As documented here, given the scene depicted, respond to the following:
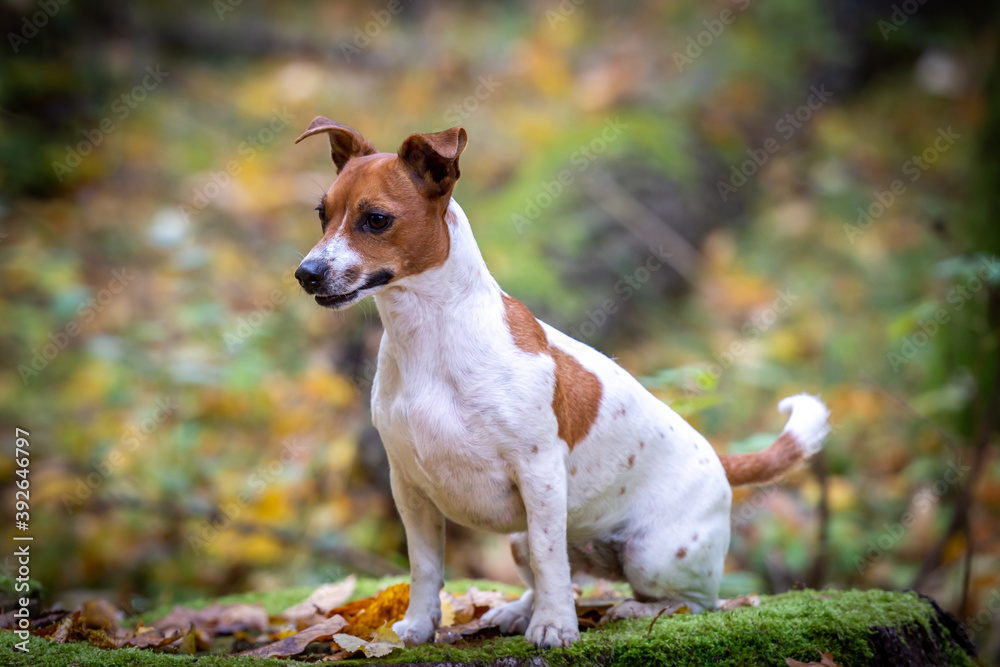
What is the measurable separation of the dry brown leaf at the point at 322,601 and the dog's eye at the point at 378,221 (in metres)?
2.28

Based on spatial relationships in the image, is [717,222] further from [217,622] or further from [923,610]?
[217,622]

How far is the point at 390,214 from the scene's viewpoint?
314cm

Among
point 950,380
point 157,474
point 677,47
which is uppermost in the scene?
point 677,47

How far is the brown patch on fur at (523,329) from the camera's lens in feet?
11.3

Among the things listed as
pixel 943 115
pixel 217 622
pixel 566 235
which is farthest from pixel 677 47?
pixel 217 622

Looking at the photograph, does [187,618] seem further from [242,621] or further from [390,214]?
[390,214]

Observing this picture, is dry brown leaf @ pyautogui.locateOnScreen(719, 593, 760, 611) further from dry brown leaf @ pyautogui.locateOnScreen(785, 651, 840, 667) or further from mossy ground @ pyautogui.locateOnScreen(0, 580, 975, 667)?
dry brown leaf @ pyautogui.locateOnScreen(785, 651, 840, 667)

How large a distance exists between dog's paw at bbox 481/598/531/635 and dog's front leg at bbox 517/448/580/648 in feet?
1.50

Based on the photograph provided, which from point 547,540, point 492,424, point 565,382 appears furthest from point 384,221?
point 547,540

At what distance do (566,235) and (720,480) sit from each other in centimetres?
437

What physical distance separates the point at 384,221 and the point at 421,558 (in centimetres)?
155

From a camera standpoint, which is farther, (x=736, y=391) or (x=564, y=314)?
(x=736, y=391)

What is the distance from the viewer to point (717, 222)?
9977mm

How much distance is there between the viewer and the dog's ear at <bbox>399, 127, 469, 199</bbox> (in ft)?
10.2
